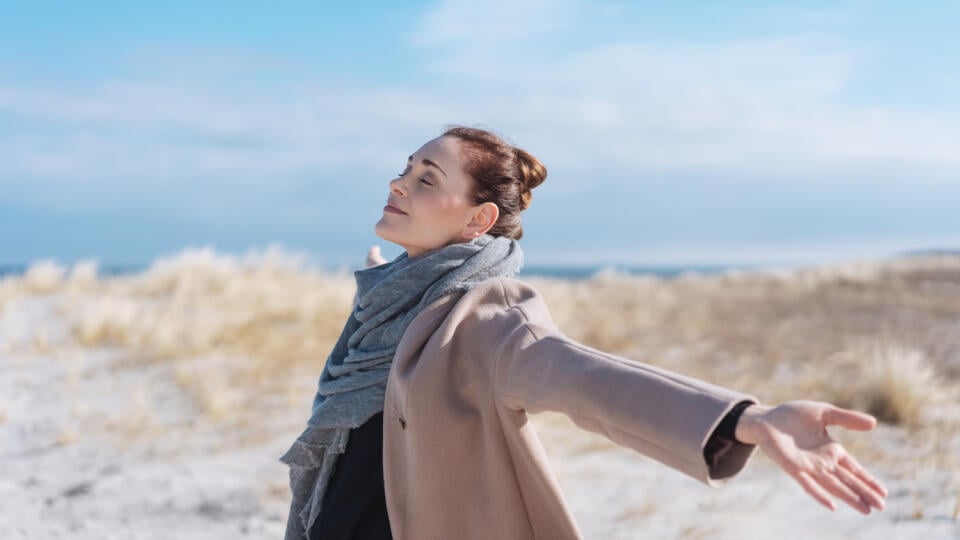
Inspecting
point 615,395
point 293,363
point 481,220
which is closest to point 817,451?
point 615,395

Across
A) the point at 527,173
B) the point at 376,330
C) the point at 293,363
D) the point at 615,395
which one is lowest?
the point at 293,363

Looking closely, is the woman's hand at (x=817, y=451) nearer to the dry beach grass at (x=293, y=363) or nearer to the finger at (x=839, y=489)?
the finger at (x=839, y=489)

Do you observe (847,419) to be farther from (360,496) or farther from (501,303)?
(360,496)

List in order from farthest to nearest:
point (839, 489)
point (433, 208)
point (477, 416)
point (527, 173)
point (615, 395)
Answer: point (527, 173), point (433, 208), point (477, 416), point (615, 395), point (839, 489)

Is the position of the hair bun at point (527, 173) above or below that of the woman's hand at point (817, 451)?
above

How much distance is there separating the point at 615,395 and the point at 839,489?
45cm

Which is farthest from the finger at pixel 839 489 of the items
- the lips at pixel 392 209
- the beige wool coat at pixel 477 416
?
the lips at pixel 392 209

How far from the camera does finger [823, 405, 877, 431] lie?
157 centimetres

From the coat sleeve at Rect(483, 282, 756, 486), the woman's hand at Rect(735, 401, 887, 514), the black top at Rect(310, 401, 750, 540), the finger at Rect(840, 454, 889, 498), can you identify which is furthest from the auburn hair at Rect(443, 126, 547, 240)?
the finger at Rect(840, 454, 889, 498)

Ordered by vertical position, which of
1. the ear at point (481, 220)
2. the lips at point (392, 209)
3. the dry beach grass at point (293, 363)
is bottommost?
the dry beach grass at point (293, 363)

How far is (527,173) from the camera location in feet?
8.38

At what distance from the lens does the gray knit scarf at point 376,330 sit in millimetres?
2346

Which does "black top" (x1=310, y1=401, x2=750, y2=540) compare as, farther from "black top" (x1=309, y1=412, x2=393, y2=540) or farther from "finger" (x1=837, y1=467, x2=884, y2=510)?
"finger" (x1=837, y1=467, x2=884, y2=510)

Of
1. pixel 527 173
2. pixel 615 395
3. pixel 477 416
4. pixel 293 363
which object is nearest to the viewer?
pixel 615 395
